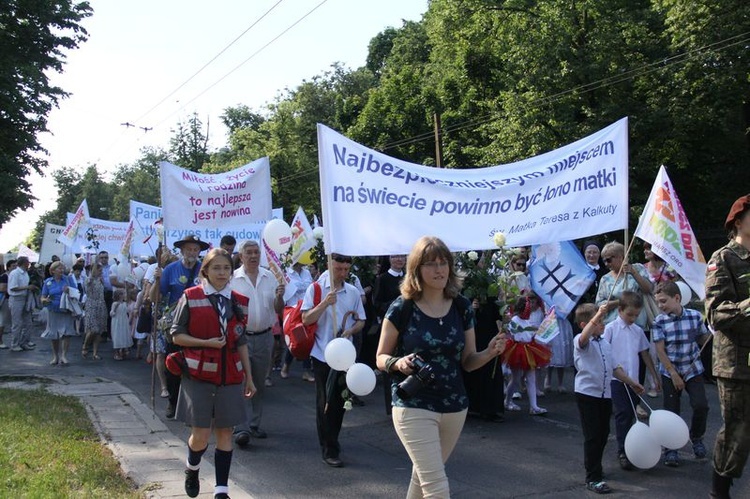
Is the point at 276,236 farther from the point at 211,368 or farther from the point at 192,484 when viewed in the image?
the point at 192,484

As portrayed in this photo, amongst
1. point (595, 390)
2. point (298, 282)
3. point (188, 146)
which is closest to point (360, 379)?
point (595, 390)

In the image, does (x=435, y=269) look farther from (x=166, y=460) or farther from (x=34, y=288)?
(x=34, y=288)

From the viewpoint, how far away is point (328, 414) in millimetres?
6816

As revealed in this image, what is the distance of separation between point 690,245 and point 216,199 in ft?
19.6

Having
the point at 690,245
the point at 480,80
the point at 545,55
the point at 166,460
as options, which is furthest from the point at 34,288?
the point at 480,80

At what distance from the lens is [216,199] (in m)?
10.0

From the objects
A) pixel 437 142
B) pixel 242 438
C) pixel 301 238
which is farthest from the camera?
pixel 437 142

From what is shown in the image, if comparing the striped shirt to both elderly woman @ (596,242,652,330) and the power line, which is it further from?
the power line

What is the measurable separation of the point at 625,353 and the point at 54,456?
479 centimetres

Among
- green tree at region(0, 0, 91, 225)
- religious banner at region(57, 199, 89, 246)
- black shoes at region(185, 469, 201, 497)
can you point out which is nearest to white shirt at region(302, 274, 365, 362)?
black shoes at region(185, 469, 201, 497)

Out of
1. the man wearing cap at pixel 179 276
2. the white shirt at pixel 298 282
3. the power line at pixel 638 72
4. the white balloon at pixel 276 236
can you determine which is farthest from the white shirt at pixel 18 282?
the power line at pixel 638 72

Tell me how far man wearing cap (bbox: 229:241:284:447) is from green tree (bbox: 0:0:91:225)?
21.7 m

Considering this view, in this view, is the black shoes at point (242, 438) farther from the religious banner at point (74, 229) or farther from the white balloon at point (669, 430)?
the religious banner at point (74, 229)

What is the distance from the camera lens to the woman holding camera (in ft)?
13.7
